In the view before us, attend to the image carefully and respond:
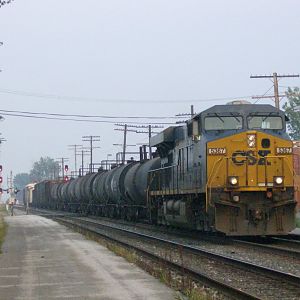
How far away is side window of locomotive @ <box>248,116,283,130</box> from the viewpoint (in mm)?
17891

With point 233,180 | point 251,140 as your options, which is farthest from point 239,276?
point 251,140

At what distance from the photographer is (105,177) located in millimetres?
39375

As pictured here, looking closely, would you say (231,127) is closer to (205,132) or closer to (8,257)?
(205,132)

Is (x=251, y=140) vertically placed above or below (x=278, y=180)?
above

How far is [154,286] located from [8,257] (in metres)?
6.00

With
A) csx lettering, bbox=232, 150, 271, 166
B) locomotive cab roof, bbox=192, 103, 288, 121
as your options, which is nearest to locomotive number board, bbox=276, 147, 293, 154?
csx lettering, bbox=232, 150, 271, 166

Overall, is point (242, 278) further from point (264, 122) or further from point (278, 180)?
point (264, 122)

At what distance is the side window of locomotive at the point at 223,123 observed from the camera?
17.9 metres

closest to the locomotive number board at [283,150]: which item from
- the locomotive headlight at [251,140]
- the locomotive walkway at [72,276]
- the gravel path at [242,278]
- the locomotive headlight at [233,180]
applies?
the locomotive headlight at [251,140]

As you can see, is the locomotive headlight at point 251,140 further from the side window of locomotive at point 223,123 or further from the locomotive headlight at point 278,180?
the locomotive headlight at point 278,180

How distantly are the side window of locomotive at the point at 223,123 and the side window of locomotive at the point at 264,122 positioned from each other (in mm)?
328

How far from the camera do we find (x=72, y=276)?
36.3 feet

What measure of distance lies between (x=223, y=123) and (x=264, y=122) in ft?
4.03

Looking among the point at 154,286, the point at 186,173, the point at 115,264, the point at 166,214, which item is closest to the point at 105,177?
the point at 166,214
